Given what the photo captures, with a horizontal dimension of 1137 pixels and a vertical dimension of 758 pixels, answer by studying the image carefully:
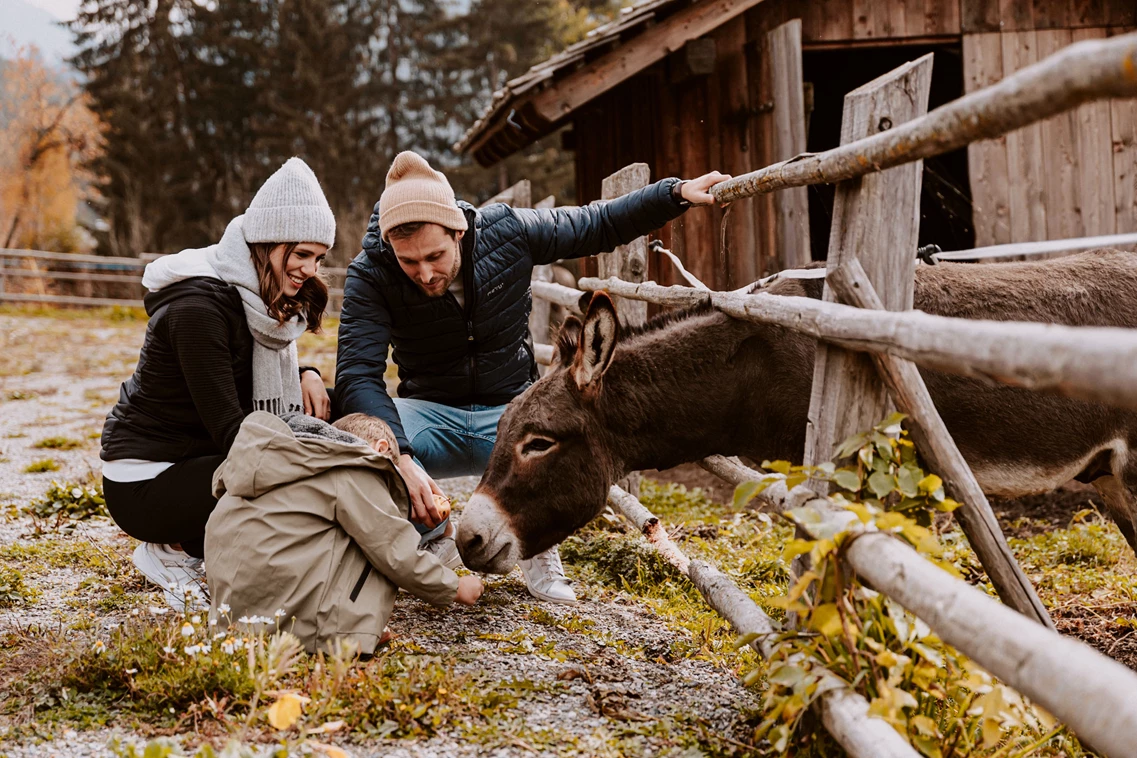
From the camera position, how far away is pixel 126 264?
2194 cm

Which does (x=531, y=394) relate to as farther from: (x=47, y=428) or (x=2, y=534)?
(x=47, y=428)

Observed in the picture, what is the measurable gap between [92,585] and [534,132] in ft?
17.9

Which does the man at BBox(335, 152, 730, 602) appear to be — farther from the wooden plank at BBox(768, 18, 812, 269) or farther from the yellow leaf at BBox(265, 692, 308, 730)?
the wooden plank at BBox(768, 18, 812, 269)

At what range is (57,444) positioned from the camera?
25.6 feet

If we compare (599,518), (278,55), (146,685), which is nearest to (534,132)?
(599,518)

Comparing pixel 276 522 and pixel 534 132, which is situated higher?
Answer: pixel 534 132

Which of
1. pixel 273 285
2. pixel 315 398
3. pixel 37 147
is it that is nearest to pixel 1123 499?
pixel 315 398

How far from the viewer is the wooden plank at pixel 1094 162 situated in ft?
24.1

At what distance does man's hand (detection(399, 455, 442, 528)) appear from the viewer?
3281 mm

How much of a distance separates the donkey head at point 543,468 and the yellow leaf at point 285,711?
0.96 m

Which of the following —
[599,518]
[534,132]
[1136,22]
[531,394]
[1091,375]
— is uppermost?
[1136,22]

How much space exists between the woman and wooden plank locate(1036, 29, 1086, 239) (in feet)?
19.7

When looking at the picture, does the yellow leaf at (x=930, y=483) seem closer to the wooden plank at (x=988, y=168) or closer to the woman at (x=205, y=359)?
the woman at (x=205, y=359)

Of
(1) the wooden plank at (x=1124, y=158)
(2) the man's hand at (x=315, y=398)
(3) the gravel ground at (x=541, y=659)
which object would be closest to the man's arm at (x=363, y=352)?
(2) the man's hand at (x=315, y=398)
